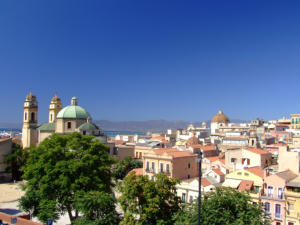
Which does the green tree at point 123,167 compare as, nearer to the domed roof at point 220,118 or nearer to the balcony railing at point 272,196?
the balcony railing at point 272,196

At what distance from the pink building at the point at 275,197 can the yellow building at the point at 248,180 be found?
111cm

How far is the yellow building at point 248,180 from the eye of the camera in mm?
32312

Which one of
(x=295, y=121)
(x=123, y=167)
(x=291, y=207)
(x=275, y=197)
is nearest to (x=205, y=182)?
(x=275, y=197)

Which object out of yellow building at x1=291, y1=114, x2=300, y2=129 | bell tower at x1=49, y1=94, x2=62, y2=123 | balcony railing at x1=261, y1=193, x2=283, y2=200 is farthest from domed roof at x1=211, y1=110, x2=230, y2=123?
balcony railing at x1=261, y1=193, x2=283, y2=200

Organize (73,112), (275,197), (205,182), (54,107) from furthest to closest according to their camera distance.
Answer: (54,107) < (73,112) < (205,182) < (275,197)

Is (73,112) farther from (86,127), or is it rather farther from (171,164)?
(171,164)

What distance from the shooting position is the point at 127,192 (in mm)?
24578

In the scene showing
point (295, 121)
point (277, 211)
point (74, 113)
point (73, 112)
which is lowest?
point (277, 211)

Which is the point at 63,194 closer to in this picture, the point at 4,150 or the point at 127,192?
the point at 127,192

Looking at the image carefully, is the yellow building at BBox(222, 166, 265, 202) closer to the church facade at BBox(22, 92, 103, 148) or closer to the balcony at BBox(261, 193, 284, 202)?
the balcony at BBox(261, 193, 284, 202)

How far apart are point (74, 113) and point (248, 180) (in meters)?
39.1

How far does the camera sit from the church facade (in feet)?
193

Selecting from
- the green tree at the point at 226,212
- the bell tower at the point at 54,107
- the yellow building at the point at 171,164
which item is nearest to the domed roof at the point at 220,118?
the bell tower at the point at 54,107

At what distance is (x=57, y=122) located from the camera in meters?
61.1
